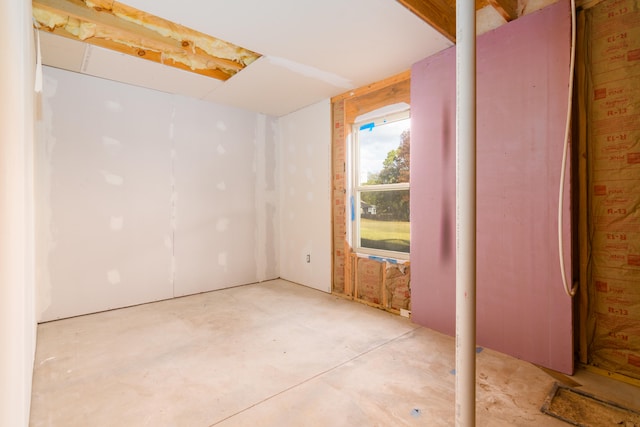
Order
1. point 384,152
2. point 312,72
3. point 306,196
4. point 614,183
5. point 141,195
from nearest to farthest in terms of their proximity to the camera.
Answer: point 614,183
point 312,72
point 384,152
point 141,195
point 306,196

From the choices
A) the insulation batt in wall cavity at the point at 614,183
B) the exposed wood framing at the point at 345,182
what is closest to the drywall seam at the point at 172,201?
the exposed wood framing at the point at 345,182

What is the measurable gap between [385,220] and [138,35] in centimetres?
288

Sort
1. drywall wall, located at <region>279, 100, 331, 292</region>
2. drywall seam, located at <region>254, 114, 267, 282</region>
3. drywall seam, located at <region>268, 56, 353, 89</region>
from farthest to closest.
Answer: drywall seam, located at <region>254, 114, 267, 282</region> < drywall wall, located at <region>279, 100, 331, 292</region> < drywall seam, located at <region>268, 56, 353, 89</region>

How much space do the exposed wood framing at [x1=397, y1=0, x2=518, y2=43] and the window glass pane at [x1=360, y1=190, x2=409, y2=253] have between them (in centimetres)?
146

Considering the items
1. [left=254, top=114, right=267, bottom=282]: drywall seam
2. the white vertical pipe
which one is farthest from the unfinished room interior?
[left=254, top=114, right=267, bottom=282]: drywall seam

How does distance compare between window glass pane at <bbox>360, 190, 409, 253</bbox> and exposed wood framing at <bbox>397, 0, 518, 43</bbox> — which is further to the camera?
window glass pane at <bbox>360, 190, 409, 253</bbox>

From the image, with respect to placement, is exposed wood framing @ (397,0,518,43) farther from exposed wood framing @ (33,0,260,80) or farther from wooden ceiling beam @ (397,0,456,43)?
exposed wood framing @ (33,0,260,80)

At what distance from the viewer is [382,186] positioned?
328 cm

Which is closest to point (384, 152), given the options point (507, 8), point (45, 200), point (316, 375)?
point (507, 8)

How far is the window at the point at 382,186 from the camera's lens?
123 inches

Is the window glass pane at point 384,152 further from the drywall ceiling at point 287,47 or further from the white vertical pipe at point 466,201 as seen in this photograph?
the white vertical pipe at point 466,201

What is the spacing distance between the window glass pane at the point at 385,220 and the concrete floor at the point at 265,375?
797 millimetres

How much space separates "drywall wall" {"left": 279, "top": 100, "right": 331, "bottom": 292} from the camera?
3877 mm

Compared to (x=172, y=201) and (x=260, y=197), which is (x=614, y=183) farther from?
(x=172, y=201)
